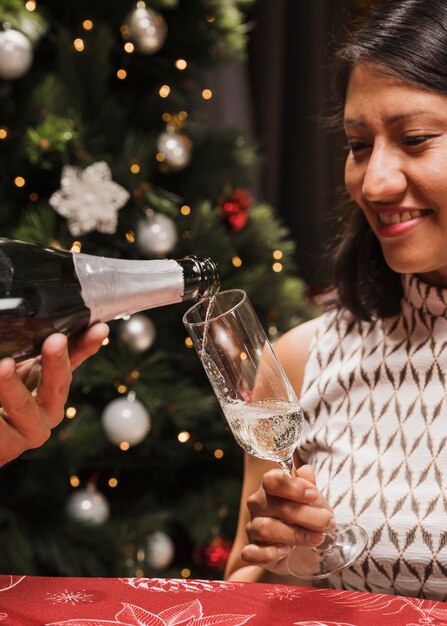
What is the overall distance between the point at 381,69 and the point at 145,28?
100 centimetres

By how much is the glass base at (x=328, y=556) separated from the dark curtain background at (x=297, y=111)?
8.17 ft

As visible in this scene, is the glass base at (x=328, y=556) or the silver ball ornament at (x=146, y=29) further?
the silver ball ornament at (x=146, y=29)

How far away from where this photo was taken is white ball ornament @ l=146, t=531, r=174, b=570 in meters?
2.14

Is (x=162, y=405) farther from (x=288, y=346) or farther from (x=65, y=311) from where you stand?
(x=65, y=311)

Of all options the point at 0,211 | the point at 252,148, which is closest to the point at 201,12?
the point at 252,148

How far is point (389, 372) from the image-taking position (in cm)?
133

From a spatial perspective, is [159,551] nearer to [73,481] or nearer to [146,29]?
[73,481]

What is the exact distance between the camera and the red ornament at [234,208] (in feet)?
7.34

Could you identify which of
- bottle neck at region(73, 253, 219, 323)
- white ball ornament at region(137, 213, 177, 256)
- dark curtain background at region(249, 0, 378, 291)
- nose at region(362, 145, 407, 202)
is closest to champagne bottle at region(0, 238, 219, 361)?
bottle neck at region(73, 253, 219, 323)

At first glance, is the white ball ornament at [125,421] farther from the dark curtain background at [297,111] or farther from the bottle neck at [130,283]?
the dark curtain background at [297,111]

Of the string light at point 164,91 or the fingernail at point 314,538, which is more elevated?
the string light at point 164,91

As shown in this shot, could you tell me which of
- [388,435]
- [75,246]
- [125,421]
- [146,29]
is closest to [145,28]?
[146,29]

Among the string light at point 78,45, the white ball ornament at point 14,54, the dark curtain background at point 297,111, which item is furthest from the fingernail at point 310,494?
the dark curtain background at point 297,111

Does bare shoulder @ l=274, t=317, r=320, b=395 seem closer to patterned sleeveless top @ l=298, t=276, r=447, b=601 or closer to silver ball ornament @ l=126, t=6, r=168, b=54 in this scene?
patterned sleeveless top @ l=298, t=276, r=447, b=601
